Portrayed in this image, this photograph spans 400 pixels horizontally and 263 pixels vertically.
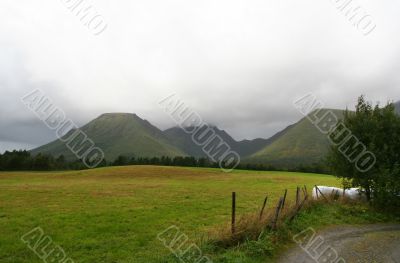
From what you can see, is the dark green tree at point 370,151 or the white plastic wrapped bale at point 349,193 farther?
the white plastic wrapped bale at point 349,193

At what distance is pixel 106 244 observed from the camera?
698 inches

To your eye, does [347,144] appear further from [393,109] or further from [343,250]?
[343,250]

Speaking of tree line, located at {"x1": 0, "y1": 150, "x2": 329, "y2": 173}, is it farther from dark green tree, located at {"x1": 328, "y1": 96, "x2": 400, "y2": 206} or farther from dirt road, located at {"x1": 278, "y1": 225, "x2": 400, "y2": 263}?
dirt road, located at {"x1": 278, "y1": 225, "x2": 400, "y2": 263}

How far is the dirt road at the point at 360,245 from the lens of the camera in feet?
49.1

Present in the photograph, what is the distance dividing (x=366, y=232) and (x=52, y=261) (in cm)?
1735

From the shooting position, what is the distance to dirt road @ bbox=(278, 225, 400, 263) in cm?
1496

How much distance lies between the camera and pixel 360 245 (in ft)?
56.9

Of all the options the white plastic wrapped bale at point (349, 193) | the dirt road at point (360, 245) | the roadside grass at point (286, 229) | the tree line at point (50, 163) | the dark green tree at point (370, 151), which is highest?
the tree line at point (50, 163)

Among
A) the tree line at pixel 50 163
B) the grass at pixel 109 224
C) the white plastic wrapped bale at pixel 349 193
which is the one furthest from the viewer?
the tree line at pixel 50 163

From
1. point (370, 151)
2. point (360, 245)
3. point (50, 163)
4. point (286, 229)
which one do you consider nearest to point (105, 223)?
point (286, 229)

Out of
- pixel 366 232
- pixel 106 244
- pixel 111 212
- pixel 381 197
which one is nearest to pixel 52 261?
pixel 106 244

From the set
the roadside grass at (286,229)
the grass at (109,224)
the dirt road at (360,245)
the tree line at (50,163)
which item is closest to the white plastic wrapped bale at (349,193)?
the roadside grass at (286,229)

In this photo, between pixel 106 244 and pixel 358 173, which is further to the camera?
pixel 358 173

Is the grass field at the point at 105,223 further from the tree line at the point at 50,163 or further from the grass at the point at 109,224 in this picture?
the tree line at the point at 50,163
